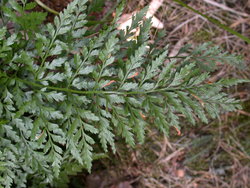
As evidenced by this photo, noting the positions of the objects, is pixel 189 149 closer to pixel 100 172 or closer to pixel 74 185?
pixel 100 172

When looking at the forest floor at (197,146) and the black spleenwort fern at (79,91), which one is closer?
the black spleenwort fern at (79,91)

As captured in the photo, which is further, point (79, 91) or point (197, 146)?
point (197, 146)

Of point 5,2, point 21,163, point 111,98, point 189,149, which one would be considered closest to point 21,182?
point 21,163

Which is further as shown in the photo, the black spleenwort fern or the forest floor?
the forest floor

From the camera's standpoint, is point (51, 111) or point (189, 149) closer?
point (51, 111)

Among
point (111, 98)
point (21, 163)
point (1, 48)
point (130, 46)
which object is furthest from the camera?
point (21, 163)

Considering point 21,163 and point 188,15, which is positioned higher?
point 188,15

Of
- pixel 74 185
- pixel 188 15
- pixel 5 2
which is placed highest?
pixel 188 15

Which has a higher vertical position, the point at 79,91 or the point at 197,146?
the point at 79,91
